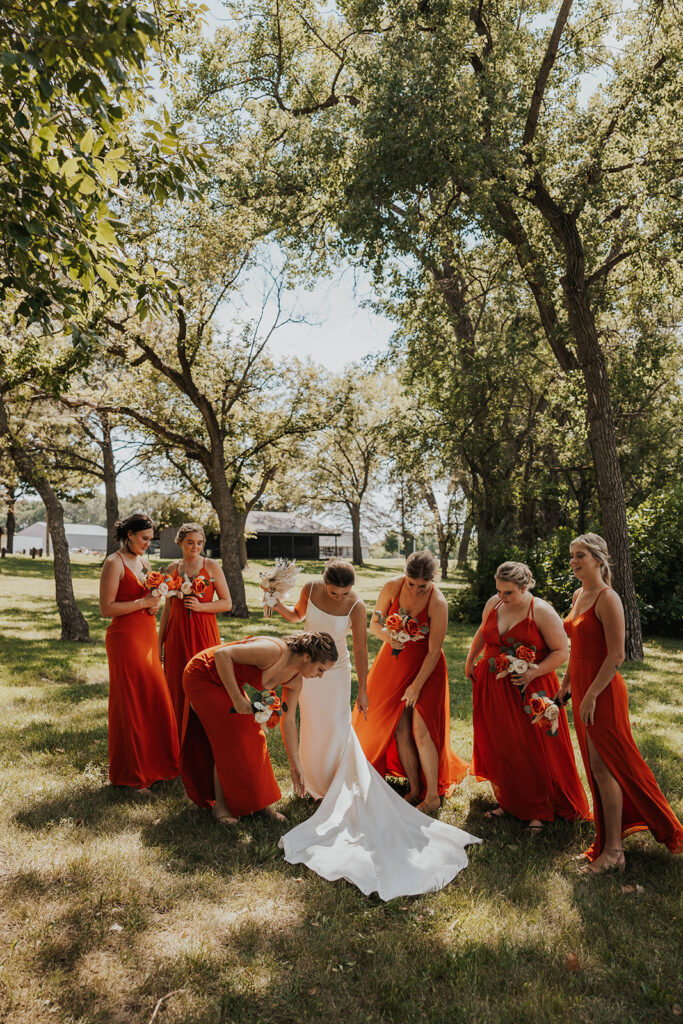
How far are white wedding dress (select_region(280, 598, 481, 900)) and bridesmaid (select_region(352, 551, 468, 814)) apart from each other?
0.46 metres

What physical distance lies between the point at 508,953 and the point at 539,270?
42.0 feet

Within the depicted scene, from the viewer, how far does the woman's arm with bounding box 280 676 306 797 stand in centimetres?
570

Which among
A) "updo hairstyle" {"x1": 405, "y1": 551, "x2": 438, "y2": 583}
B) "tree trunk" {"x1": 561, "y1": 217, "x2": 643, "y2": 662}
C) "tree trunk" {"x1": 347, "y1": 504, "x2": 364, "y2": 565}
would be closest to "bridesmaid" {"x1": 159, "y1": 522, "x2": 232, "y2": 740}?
"updo hairstyle" {"x1": 405, "y1": 551, "x2": 438, "y2": 583}

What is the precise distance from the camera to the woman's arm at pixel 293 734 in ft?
18.7

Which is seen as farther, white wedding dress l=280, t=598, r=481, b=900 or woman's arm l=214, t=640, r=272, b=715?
woman's arm l=214, t=640, r=272, b=715

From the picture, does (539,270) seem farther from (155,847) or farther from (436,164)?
(155,847)

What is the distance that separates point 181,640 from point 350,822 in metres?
2.53

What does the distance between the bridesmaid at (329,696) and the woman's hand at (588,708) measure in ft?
5.94

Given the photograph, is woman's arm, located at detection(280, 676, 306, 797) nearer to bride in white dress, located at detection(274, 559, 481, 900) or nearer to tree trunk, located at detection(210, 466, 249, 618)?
bride in white dress, located at detection(274, 559, 481, 900)

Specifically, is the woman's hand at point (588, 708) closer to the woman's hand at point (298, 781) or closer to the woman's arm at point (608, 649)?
the woman's arm at point (608, 649)

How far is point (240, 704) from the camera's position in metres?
5.12

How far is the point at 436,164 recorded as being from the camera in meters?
10.2

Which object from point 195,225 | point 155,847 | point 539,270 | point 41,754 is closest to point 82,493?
point 195,225

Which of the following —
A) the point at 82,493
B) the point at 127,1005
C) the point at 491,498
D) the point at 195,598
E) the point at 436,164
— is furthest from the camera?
the point at 82,493
